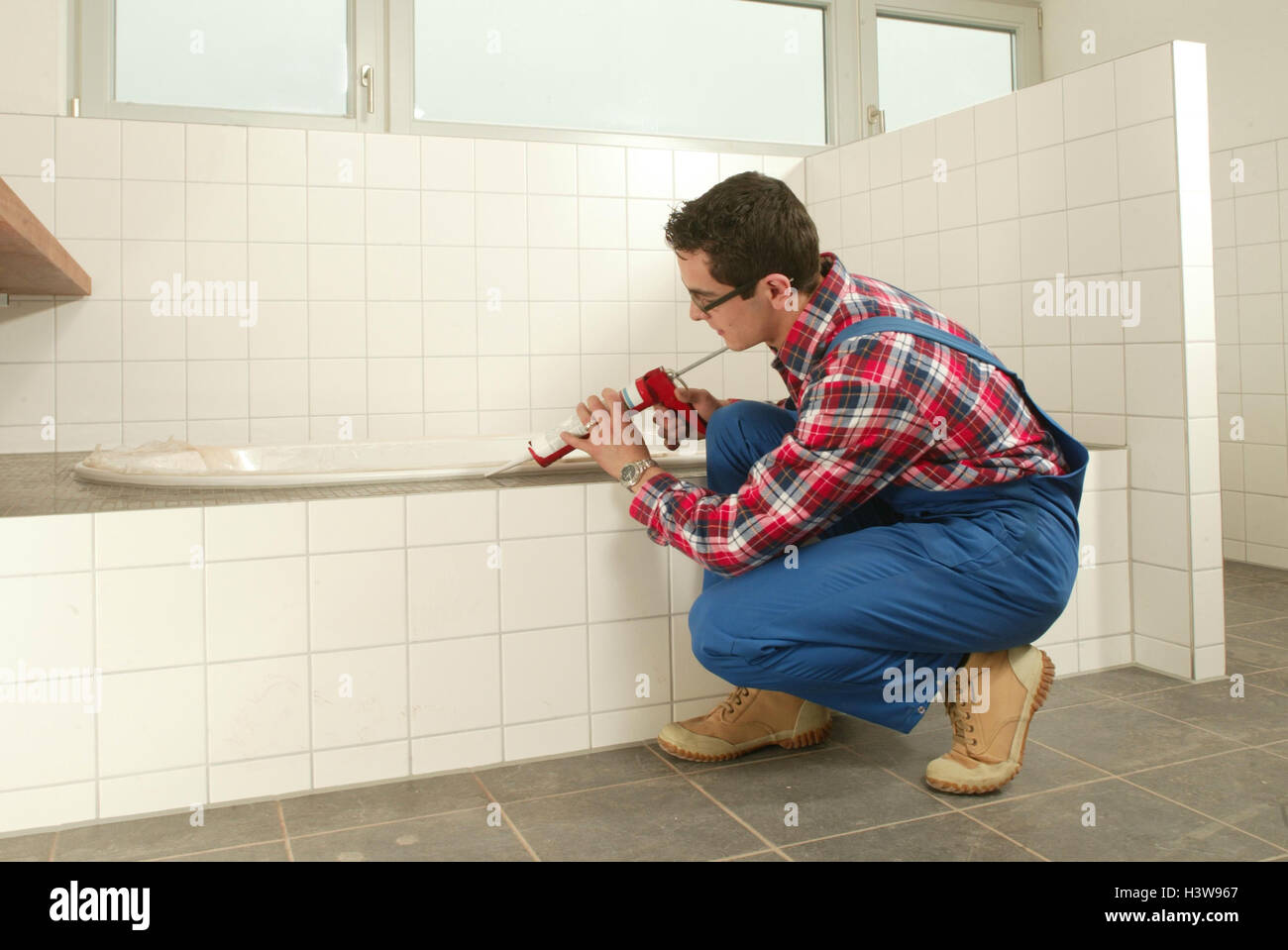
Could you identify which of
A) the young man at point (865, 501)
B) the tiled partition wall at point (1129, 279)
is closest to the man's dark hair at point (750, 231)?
the young man at point (865, 501)

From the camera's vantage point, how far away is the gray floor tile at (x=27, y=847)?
1414 millimetres

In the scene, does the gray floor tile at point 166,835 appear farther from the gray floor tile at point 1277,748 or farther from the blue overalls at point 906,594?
the gray floor tile at point 1277,748

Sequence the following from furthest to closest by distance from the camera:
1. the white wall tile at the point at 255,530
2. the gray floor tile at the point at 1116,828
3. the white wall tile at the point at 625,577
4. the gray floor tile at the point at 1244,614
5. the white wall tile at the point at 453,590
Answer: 1. the gray floor tile at the point at 1244,614
2. the white wall tile at the point at 625,577
3. the white wall tile at the point at 453,590
4. the white wall tile at the point at 255,530
5. the gray floor tile at the point at 1116,828

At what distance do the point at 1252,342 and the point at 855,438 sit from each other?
97.6 inches

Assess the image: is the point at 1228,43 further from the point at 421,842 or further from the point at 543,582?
the point at 421,842

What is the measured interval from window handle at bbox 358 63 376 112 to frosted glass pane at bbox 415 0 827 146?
0.47 feet

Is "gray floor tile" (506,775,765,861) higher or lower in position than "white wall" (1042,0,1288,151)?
lower

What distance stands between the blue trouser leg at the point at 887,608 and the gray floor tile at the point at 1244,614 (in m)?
1.31

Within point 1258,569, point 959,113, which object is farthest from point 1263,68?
point 1258,569

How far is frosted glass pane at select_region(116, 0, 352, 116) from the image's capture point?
2.89 metres

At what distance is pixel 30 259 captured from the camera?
1952 millimetres

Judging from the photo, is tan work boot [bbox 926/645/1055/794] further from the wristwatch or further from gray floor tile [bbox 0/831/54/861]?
gray floor tile [bbox 0/831/54/861]

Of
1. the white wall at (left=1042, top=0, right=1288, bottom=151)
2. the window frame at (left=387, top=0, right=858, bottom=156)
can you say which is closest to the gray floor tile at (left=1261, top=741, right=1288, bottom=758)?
the white wall at (left=1042, top=0, right=1288, bottom=151)
